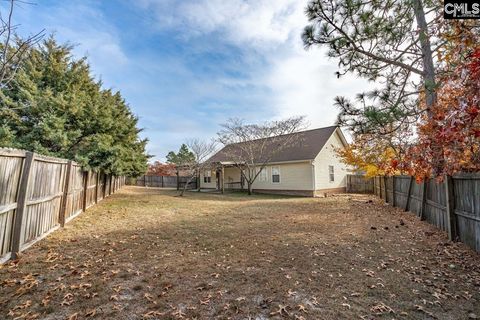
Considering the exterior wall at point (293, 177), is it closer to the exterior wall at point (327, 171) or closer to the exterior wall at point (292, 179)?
the exterior wall at point (292, 179)

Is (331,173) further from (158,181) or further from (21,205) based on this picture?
(158,181)

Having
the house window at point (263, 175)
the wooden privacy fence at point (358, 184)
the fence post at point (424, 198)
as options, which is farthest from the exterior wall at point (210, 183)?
the fence post at point (424, 198)

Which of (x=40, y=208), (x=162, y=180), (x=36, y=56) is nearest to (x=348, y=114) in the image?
(x=40, y=208)

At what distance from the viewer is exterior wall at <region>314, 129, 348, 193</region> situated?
63.7 feet

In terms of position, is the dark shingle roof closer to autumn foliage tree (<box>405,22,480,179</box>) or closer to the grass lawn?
the grass lawn

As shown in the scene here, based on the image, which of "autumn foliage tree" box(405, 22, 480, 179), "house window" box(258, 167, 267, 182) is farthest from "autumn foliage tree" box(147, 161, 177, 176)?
"autumn foliage tree" box(405, 22, 480, 179)

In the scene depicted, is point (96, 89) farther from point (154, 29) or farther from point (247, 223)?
point (247, 223)

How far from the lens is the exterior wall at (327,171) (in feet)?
63.7

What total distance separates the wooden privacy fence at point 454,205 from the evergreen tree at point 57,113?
10283 millimetres

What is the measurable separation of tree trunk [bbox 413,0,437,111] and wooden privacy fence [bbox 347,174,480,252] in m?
1.66

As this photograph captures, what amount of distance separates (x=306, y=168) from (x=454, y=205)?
1340 centimetres

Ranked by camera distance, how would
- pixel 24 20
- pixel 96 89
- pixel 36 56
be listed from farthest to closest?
pixel 96 89
pixel 36 56
pixel 24 20

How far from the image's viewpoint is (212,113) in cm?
2353

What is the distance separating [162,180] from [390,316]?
103 ft
